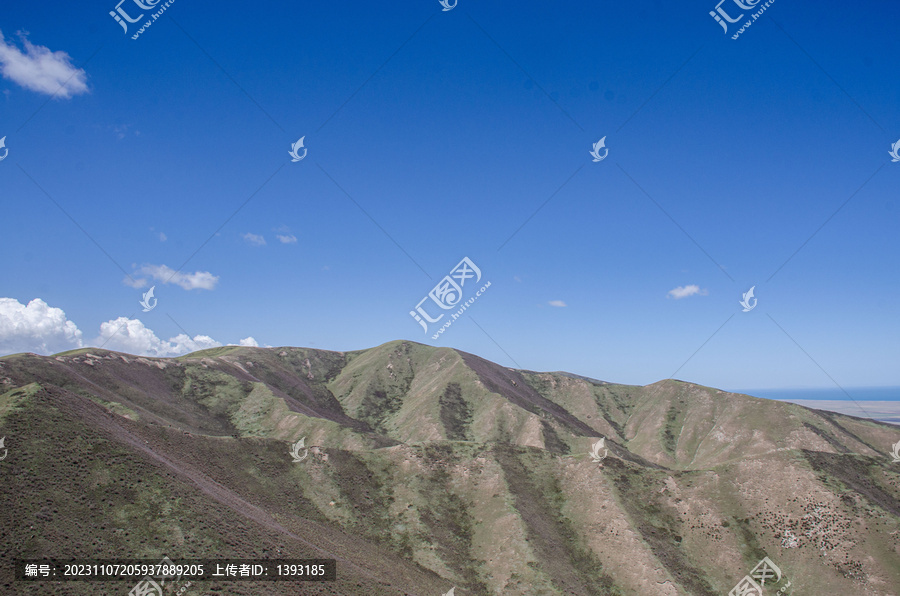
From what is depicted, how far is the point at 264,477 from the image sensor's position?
72188mm

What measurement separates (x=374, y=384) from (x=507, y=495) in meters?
128

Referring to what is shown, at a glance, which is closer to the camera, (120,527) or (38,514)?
(38,514)

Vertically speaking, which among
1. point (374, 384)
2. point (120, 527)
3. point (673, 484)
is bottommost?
point (673, 484)

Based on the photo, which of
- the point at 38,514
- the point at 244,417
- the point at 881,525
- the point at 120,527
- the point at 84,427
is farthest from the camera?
the point at 244,417

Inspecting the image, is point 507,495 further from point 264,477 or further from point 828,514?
point 828,514

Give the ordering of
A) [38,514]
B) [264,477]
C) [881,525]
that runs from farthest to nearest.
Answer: [264,477], [881,525], [38,514]

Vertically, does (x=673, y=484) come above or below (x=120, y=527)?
below

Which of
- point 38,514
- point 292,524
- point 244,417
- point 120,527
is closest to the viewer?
point 38,514

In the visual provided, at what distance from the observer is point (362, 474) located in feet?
265

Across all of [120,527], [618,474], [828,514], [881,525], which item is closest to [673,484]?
[618,474]

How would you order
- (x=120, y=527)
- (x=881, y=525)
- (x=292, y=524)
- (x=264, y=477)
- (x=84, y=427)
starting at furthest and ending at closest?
(x=264, y=477) < (x=881, y=525) < (x=292, y=524) < (x=84, y=427) < (x=120, y=527)

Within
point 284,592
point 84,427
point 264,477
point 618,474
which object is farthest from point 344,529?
point 618,474

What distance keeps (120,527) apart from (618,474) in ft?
252

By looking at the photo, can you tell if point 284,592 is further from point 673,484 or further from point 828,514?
Answer: point 828,514
